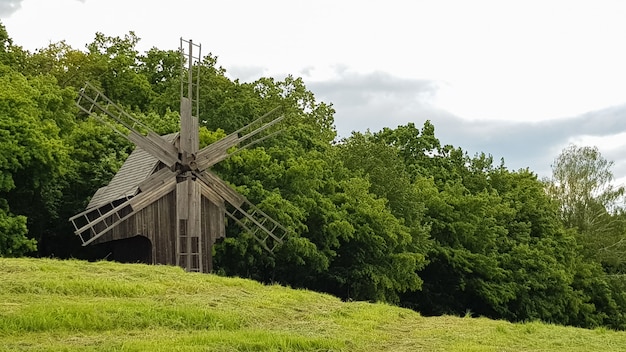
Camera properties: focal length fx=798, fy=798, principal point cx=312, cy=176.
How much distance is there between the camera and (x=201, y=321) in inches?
658

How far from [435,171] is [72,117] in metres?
25.9

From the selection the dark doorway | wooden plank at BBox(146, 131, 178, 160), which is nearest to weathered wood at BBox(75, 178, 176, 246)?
wooden plank at BBox(146, 131, 178, 160)

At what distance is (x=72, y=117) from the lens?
37.4 meters

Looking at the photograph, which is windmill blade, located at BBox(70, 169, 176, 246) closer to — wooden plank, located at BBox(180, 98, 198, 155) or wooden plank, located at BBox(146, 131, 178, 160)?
wooden plank, located at BBox(146, 131, 178, 160)

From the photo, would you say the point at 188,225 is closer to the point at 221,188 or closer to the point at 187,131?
the point at 221,188

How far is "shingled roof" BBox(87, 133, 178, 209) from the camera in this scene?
100.0ft

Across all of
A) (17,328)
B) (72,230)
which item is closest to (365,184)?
(72,230)

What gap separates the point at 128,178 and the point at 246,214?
16.1ft

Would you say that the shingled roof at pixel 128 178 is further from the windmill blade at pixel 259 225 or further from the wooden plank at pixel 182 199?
the windmill blade at pixel 259 225

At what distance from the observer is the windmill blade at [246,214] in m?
31.5

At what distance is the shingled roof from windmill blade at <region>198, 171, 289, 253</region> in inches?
81.3

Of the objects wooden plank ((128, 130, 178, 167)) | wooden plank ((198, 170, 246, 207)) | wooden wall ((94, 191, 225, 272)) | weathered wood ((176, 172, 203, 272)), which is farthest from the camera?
wooden plank ((198, 170, 246, 207))

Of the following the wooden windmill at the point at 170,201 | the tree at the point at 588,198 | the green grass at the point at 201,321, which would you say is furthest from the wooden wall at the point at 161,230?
the tree at the point at 588,198

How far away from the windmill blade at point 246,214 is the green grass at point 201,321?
7774mm
